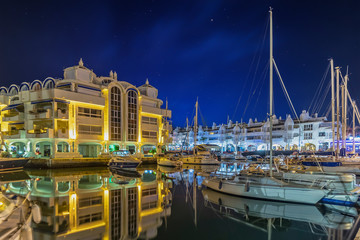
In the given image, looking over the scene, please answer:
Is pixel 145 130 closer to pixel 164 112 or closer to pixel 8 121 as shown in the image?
pixel 164 112

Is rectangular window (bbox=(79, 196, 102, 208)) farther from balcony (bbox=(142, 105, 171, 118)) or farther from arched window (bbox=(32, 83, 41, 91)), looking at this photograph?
arched window (bbox=(32, 83, 41, 91))

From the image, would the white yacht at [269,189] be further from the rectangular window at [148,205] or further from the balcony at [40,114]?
the balcony at [40,114]

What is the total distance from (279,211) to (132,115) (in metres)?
37.3

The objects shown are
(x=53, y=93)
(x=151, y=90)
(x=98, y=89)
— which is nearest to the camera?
(x=53, y=93)

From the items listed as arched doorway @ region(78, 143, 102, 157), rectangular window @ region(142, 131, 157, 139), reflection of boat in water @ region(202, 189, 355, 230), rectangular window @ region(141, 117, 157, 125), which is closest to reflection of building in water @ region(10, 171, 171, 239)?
reflection of boat in water @ region(202, 189, 355, 230)

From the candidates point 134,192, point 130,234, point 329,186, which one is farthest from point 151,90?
point 130,234

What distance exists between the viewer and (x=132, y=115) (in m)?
47.5

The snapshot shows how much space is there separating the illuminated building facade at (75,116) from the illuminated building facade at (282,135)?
52.6 feet

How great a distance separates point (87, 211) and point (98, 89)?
33.9 meters

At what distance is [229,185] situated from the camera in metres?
17.7

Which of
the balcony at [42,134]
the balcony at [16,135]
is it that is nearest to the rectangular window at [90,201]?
the balcony at [42,134]

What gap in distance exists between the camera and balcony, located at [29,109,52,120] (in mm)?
38156

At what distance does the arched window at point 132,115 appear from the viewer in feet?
154

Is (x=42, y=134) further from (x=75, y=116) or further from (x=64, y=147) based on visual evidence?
(x=64, y=147)
